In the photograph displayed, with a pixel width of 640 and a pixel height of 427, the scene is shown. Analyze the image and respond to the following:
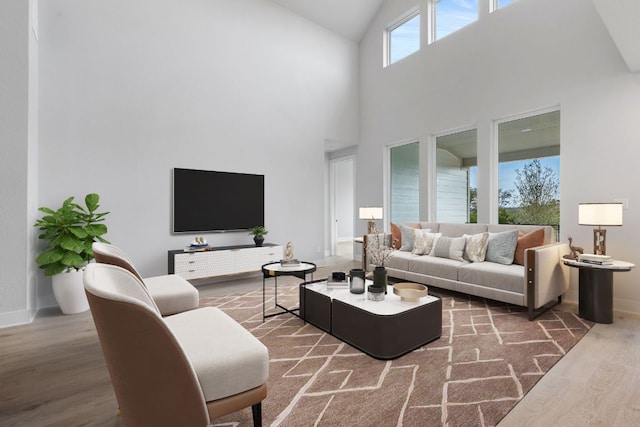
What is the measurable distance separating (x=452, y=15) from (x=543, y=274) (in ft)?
14.1

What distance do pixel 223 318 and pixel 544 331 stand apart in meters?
2.72

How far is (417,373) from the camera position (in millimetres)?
2057

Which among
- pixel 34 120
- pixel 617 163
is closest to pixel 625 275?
pixel 617 163

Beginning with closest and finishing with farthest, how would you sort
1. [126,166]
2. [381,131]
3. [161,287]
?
1. [161,287]
2. [126,166]
3. [381,131]

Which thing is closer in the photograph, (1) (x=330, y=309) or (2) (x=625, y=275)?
(1) (x=330, y=309)

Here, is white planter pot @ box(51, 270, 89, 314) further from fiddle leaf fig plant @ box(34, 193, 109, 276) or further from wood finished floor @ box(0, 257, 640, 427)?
wood finished floor @ box(0, 257, 640, 427)

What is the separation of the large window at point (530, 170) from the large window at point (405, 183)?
1.41 metres

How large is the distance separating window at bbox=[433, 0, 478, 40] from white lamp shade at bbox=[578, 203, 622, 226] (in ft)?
10.9

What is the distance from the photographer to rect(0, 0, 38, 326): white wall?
→ 2957 millimetres

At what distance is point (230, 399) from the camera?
1.26 meters

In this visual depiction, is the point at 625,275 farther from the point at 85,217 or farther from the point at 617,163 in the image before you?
the point at 85,217

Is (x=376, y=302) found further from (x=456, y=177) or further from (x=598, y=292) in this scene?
(x=456, y=177)

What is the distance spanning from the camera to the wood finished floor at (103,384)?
1654 millimetres

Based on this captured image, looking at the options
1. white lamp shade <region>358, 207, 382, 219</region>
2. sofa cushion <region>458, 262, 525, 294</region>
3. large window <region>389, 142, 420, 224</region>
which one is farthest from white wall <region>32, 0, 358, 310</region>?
sofa cushion <region>458, 262, 525, 294</region>
